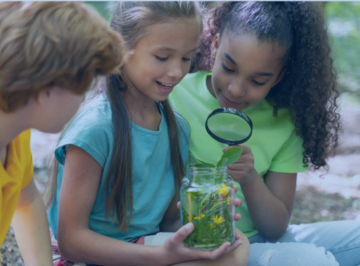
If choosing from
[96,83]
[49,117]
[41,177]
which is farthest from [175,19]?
[41,177]

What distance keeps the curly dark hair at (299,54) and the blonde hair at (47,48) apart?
98cm

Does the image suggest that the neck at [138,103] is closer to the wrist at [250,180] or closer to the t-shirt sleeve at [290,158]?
the wrist at [250,180]

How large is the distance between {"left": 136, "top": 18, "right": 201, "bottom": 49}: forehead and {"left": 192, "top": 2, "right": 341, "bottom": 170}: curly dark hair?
1.20 feet

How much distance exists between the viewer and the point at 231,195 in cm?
178

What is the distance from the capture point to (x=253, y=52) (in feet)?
7.03

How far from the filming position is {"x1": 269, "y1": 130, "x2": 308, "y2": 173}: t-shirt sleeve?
2.42 metres

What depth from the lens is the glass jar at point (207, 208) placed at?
1.69m

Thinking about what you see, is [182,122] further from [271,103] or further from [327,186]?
[327,186]

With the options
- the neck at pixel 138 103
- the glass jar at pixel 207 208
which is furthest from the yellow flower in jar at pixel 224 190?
the neck at pixel 138 103

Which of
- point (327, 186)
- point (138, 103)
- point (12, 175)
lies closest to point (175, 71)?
point (138, 103)

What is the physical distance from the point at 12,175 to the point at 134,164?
0.53 m

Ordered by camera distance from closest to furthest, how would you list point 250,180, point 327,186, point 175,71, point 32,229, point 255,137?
point 32,229
point 175,71
point 250,180
point 255,137
point 327,186

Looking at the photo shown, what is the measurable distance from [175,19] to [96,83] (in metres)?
0.42

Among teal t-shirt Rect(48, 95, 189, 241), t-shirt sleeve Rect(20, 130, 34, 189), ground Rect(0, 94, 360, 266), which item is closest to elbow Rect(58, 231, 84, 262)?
teal t-shirt Rect(48, 95, 189, 241)
